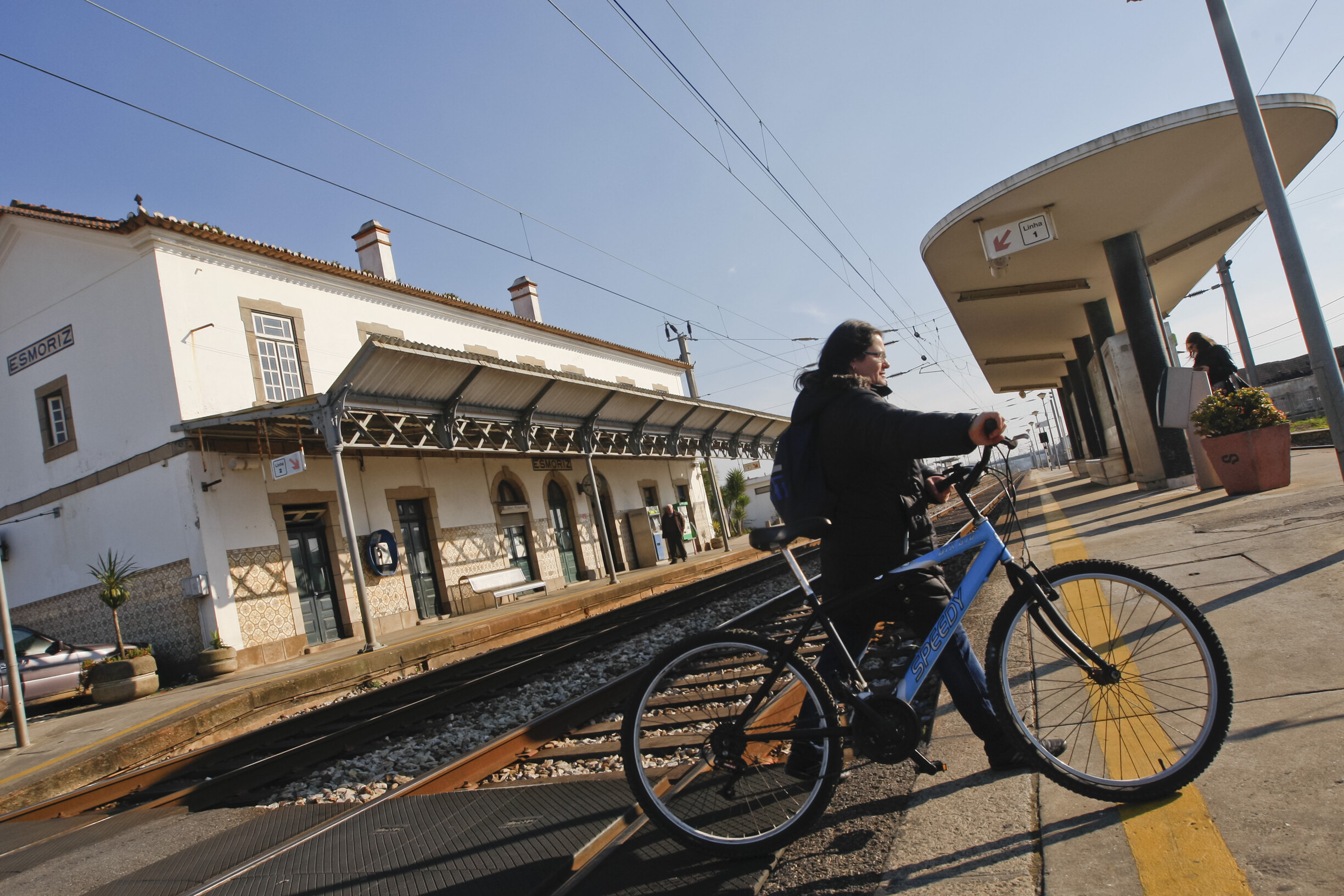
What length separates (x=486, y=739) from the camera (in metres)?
5.64

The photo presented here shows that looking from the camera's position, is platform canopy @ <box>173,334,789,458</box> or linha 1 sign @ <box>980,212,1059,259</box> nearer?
linha 1 sign @ <box>980,212,1059,259</box>

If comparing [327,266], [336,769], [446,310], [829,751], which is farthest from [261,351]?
[829,751]

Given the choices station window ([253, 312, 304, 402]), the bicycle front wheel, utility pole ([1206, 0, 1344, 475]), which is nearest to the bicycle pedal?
the bicycle front wheel

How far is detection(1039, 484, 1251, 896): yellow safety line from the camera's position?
5.86ft

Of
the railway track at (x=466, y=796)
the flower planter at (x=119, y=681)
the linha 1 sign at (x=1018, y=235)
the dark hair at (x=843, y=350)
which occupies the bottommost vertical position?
the railway track at (x=466, y=796)

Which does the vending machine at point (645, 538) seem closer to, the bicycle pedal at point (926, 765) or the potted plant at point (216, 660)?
the potted plant at point (216, 660)

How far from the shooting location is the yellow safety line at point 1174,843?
5.86ft

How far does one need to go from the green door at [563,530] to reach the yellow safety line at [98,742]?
13714 mm

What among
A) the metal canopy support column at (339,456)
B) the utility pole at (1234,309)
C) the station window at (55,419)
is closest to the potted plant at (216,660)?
the metal canopy support column at (339,456)

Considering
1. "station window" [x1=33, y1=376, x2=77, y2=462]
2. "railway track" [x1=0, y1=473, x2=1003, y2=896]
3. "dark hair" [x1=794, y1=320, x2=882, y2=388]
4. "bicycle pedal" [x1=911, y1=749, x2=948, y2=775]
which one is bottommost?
"railway track" [x1=0, y1=473, x2=1003, y2=896]

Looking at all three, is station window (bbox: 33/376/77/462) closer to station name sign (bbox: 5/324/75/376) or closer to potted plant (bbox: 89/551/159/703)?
station name sign (bbox: 5/324/75/376)

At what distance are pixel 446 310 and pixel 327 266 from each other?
442 cm

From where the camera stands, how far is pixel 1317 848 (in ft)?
5.88

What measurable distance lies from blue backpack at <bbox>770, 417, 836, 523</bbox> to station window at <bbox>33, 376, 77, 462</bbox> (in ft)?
58.6
